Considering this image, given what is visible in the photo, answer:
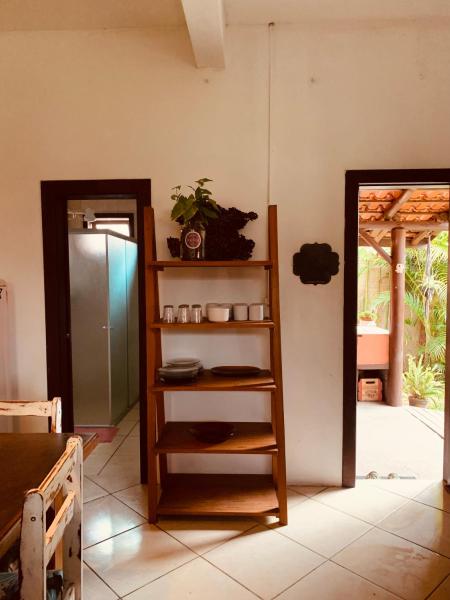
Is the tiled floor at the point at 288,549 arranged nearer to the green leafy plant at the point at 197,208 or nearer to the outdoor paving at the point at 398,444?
the outdoor paving at the point at 398,444

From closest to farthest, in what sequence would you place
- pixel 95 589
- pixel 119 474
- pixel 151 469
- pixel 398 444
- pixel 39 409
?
pixel 39 409
pixel 95 589
pixel 151 469
pixel 119 474
pixel 398 444

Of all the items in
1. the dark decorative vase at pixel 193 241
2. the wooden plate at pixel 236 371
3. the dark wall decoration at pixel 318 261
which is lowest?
the wooden plate at pixel 236 371

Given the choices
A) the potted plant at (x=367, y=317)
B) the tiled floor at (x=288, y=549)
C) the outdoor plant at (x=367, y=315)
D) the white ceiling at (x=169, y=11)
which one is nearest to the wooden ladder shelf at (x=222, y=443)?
the tiled floor at (x=288, y=549)

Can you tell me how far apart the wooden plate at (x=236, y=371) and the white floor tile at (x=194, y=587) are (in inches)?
38.6

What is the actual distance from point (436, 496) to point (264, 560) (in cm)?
128

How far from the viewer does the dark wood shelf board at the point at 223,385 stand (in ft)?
7.62

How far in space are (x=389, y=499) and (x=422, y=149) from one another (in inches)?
86.1

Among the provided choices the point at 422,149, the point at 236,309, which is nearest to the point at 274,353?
the point at 236,309

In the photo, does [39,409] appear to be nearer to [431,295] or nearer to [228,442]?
[228,442]

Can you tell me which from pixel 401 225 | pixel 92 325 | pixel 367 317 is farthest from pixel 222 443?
pixel 367 317

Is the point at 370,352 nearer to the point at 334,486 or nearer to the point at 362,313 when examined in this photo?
the point at 362,313

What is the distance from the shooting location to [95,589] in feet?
6.14

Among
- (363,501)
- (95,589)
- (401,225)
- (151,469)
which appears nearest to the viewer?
(95,589)

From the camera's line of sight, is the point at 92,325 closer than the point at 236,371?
No
